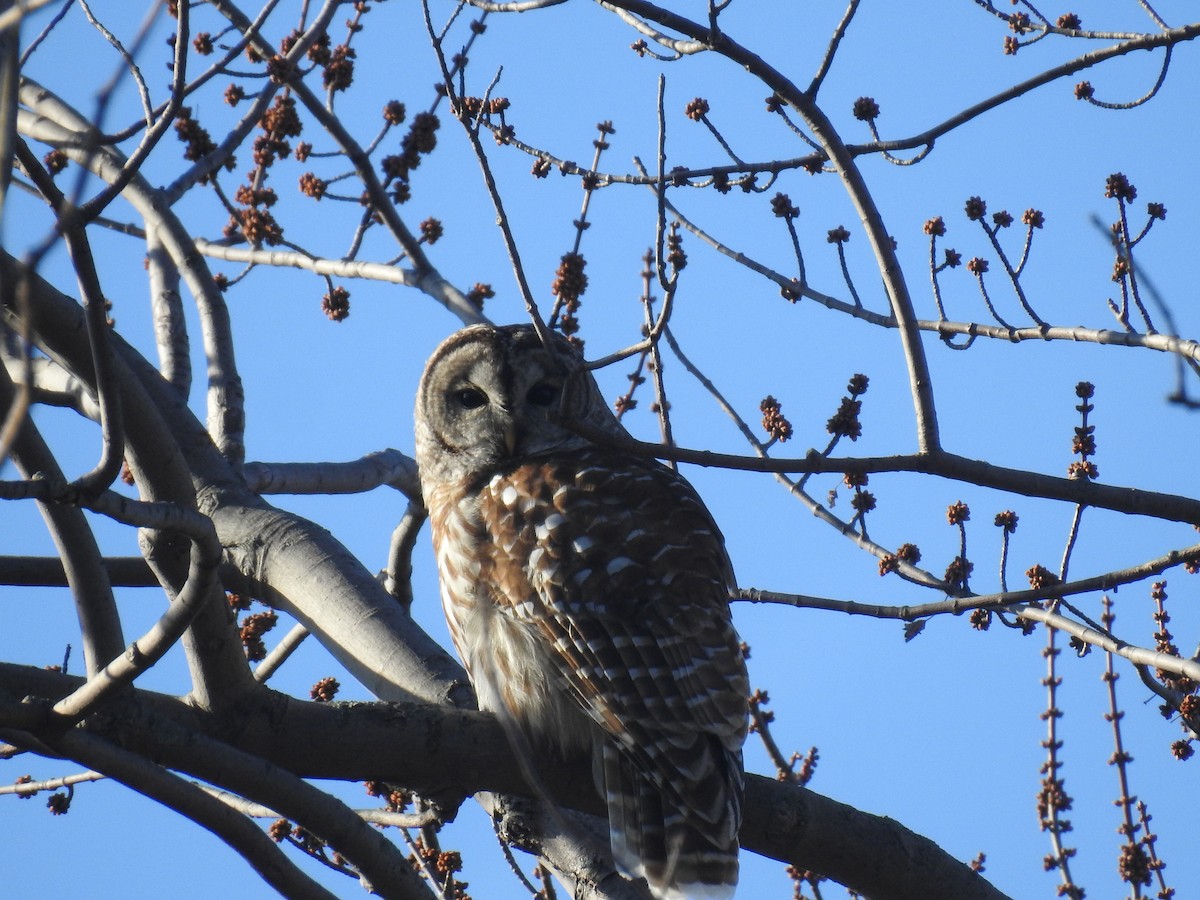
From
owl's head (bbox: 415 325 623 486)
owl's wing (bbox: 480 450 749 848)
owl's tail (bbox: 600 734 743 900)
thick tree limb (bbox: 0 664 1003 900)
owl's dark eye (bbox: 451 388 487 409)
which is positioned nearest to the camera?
thick tree limb (bbox: 0 664 1003 900)

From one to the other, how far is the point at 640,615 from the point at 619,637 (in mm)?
100

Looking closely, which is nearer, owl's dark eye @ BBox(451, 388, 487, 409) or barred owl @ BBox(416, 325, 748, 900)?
barred owl @ BBox(416, 325, 748, 900)

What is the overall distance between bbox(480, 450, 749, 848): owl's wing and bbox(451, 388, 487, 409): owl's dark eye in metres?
0.81

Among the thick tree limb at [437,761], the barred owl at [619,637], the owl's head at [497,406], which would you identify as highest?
the owl's head at [497,406]

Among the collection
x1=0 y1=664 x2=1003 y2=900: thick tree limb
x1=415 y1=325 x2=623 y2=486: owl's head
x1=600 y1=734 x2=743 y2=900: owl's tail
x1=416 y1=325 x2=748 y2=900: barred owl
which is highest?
x1=415 y1=325 x2=623 y2=486: owl's head

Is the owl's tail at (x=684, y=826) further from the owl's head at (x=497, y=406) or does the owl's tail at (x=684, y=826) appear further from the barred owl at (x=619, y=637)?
the owl's head at (x=497, y=406)

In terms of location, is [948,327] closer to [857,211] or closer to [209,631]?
[857,211]

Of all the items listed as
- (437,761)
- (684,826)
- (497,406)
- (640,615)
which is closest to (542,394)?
(497,406)

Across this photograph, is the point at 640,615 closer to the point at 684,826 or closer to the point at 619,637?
the point at 619,637

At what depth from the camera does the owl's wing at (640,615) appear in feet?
13.1

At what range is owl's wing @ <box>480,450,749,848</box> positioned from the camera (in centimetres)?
399

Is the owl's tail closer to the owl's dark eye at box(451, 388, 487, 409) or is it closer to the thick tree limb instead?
the thick tree limb

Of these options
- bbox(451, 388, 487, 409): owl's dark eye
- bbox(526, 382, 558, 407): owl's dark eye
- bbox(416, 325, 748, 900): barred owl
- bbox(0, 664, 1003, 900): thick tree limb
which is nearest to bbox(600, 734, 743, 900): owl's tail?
bbox(416, 325, 748, 900): barred owl

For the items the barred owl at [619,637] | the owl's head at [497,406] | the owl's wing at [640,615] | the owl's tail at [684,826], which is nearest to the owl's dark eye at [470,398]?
the owl's head at [497,406]
